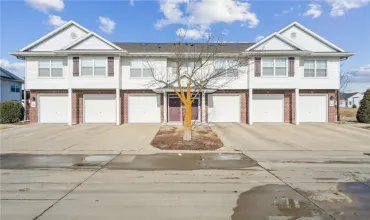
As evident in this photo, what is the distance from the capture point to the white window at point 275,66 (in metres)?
21.7

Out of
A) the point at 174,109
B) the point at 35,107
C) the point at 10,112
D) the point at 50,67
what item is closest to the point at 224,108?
the point at 174,109

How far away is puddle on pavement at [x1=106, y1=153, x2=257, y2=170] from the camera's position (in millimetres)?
8938

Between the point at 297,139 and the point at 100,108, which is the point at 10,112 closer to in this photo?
the point at 100,108

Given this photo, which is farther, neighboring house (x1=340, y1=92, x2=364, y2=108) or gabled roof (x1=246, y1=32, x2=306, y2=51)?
neighboring house (x1=340, y1=92, x2=364, y2=108)

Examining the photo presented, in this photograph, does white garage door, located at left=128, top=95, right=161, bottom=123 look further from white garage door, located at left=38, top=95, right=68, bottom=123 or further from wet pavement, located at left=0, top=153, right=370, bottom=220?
wet pavement, located at left=0, top=153, right=370, bottom=220

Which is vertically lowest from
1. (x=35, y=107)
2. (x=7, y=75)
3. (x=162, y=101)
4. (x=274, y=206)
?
(x=274, y=206)

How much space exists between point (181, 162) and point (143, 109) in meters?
13.7

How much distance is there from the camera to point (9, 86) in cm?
3516

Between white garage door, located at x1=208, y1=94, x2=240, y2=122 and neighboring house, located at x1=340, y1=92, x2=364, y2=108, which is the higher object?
neighboring house, located at x1=340, y1=92, x2=364, y2=108

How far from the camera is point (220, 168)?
8805 millimetres

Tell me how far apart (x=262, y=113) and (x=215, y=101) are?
3.97 meters

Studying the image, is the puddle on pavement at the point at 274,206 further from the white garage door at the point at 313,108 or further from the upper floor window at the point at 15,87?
the upper floor window at the point at 15,87

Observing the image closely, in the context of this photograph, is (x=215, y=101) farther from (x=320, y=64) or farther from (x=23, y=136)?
(x=23, y=136)

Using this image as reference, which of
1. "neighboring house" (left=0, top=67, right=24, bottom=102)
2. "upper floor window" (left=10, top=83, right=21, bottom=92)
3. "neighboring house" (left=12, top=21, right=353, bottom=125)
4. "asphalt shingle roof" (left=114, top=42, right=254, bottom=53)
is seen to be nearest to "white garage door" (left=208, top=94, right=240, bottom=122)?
"neighboring house" (left=12, top=21, right=353, bottom=125)
